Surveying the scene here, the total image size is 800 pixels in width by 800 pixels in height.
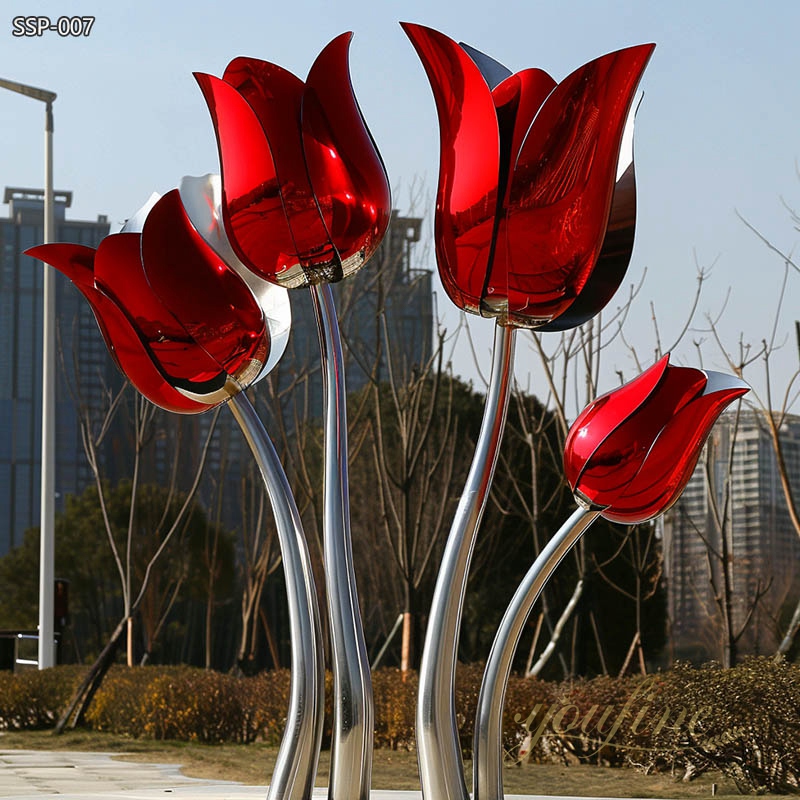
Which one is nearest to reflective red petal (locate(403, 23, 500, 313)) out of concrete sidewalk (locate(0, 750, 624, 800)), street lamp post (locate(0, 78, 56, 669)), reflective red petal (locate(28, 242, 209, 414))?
reflective red petal (locate(28, 242, 209, 414))

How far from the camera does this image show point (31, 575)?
11617 mm

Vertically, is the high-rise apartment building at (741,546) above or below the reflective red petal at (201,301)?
below

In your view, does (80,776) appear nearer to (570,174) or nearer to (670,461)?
(670,461)

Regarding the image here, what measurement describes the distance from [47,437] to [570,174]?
7.75 m

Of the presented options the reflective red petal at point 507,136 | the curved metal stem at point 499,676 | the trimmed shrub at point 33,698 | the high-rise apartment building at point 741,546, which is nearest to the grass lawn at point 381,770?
the trimmed shrub at point 33,698

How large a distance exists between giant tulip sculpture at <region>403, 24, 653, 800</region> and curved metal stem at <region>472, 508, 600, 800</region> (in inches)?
4.9

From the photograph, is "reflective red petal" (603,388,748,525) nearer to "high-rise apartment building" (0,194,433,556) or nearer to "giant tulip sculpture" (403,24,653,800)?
"giant tulip sculpture" (403,24,653,800)

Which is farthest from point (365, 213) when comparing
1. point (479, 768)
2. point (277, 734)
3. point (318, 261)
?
point (277, 734)

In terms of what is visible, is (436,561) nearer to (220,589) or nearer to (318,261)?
(220,589)

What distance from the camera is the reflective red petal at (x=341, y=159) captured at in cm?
297

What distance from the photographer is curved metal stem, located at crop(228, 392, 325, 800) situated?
305cm

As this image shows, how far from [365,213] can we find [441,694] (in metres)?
1.20

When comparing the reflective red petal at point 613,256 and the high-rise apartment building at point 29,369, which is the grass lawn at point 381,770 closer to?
the high-rise apartment building at point 29,369

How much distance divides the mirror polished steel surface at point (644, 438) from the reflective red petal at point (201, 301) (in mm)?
902
